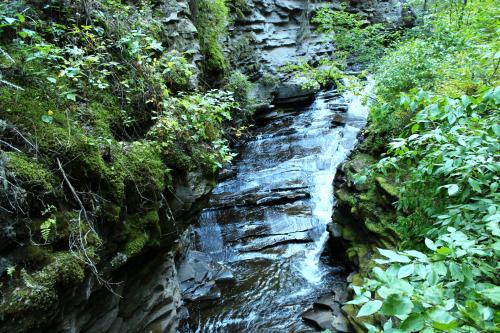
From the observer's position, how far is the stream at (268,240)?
6406 mm

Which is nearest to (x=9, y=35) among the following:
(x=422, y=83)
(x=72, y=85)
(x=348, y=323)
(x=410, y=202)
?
(x=72, y=85)

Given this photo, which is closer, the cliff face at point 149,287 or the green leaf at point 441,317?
the green leaf at point 441,317

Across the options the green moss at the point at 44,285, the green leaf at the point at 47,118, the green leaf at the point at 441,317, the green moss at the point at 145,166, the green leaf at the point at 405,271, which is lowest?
the green moss at the point at 44,285

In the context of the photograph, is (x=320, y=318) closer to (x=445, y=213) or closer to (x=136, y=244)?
(x=136, y=244)

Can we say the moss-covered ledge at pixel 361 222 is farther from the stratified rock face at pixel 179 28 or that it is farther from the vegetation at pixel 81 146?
the stratified rock face at pixel 179 28

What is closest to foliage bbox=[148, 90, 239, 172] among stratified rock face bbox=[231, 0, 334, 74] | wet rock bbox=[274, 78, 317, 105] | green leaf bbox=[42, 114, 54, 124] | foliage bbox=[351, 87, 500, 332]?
green leaf bbox=[42, 114, 54, 124]

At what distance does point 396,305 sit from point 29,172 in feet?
10.3

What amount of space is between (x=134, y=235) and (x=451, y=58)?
633 centimetres

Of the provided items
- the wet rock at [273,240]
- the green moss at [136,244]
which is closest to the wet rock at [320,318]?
the wet rock at [273,240]

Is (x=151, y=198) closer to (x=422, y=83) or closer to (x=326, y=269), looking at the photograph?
(x=326, y=269)

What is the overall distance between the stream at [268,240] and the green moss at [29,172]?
4223 mm

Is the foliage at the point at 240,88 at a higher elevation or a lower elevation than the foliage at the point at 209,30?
lower

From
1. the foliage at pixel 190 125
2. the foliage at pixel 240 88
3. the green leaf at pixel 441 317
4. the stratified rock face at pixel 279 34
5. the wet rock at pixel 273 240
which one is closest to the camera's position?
the green leaf at pixel 441 317

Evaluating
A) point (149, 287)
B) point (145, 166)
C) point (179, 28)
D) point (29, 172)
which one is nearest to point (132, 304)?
point (149, 287)
